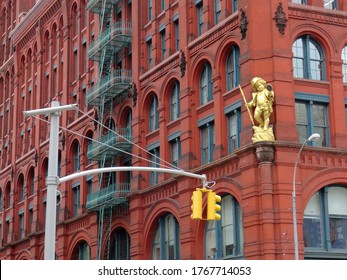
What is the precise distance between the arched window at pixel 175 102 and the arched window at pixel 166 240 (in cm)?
645

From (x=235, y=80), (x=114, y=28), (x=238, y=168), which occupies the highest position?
(x=114, y=28)

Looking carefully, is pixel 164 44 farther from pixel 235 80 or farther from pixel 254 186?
pixel 254 186

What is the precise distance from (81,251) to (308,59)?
26802mm

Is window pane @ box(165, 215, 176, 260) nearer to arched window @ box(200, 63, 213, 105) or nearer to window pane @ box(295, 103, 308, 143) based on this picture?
arched window @ box(200, 63, 213, 105)

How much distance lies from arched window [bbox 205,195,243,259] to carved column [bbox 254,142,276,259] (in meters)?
2.65

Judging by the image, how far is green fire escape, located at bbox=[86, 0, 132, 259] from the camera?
51.8 m

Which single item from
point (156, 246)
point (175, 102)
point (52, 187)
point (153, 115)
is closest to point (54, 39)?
point (153, 115)

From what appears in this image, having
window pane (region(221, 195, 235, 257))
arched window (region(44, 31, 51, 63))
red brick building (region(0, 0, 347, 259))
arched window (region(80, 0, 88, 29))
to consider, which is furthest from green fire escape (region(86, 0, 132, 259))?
arched window (region(44, 31, 51, 63))

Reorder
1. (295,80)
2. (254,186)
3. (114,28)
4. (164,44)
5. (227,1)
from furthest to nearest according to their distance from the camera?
1. (114,28)
2. (164,44)
3. (227,1)
4. (295,80)
5. (254,186)

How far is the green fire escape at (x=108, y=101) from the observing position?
5181 centimetres

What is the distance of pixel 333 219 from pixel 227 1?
45.8 feet

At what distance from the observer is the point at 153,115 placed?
49.9 metres
